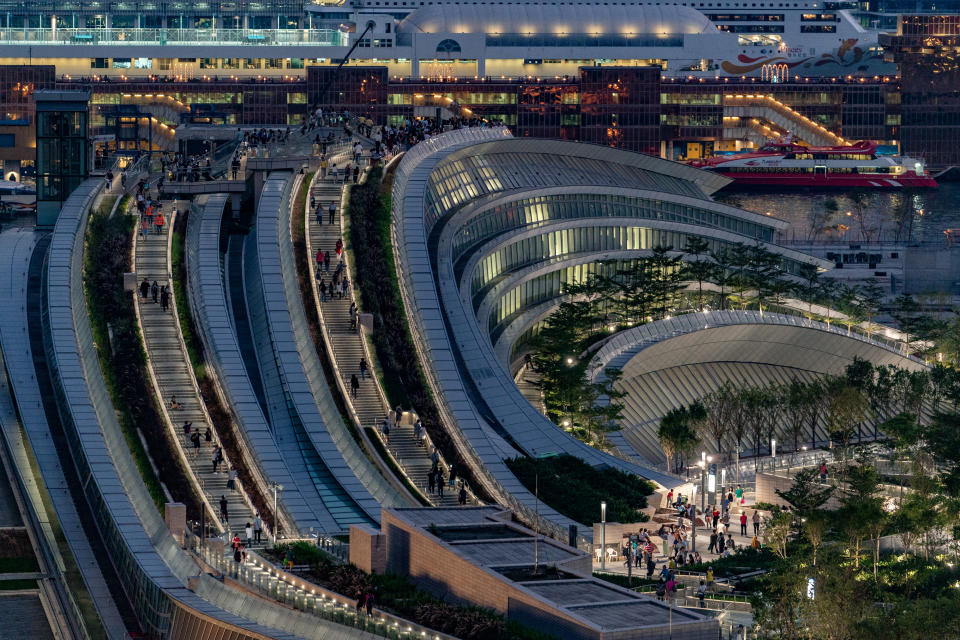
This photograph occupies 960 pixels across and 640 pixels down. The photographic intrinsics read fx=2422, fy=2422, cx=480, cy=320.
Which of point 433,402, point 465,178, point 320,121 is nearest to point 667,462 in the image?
point 433,402

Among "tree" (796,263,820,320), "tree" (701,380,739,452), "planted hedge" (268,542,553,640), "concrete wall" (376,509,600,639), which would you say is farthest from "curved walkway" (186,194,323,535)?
"tree" (796,263,820,320)

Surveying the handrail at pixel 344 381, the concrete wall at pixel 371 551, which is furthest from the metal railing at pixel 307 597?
the handrail at pixel 344 381

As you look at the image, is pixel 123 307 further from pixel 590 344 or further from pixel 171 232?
pixel 590 344

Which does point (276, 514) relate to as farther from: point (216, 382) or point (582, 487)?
point (582, 487)

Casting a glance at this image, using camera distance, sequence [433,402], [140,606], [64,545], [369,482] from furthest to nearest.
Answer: [433,402]
[369,482]
[64,545]
[140,606]

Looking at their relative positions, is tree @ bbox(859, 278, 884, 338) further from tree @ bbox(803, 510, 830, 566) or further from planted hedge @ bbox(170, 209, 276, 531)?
tree @ bbox(803, 510, 830, 566)

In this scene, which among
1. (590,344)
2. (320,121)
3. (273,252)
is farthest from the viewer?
(320,121)
